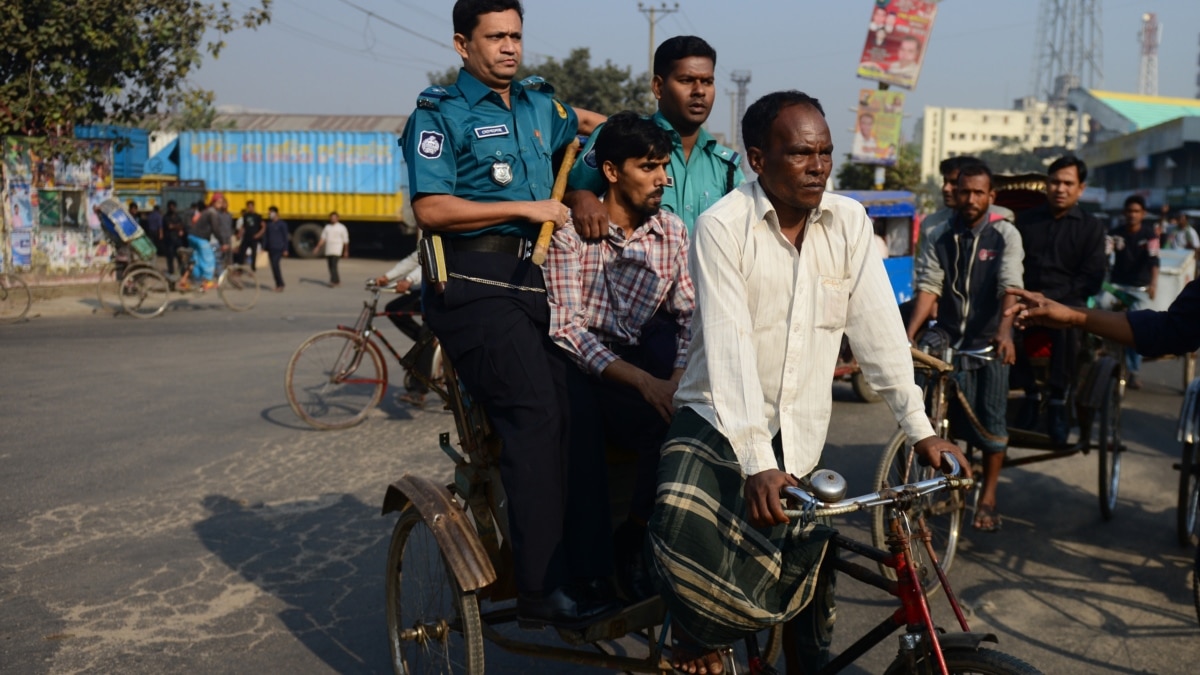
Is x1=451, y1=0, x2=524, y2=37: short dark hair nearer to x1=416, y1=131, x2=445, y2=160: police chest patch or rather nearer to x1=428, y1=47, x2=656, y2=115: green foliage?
x1=416, y1=131, x2=445, y2=160: police chest patch

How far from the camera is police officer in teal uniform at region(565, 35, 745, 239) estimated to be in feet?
13.6

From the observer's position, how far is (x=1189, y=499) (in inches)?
222

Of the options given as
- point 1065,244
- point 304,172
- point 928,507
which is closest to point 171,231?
point 304,172

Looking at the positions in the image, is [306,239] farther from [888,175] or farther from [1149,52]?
[1149,52]

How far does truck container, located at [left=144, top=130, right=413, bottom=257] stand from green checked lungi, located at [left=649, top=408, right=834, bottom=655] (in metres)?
29.8

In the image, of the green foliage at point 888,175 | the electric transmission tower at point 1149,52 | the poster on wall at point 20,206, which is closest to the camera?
the poster on wall at point 20,206

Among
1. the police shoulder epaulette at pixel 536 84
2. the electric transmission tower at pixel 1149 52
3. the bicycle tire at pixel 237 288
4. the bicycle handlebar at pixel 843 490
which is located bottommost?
the bicycle tire at pixel 237 288

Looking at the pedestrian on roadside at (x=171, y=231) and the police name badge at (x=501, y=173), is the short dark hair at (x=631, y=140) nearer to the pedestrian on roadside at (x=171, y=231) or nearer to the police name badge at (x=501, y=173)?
the police name badge at (x=501, y=173)

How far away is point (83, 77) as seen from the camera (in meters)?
16.7

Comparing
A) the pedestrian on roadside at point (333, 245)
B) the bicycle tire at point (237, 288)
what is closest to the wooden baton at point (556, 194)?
the bicycle tire at point (237, 288)

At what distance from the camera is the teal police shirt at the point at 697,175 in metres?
4.12

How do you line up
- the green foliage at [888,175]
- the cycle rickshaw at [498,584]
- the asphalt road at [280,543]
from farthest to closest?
the green foliage at [888,175] < the asphalt road at [280,543] < the cycle rickshaw at [498,584]

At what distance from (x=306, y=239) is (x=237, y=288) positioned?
1360cm

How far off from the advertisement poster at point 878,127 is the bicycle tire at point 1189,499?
39.7 feet
